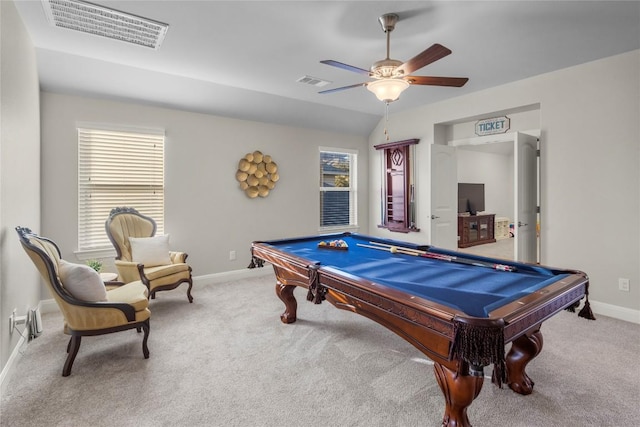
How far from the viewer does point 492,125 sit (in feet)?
14.9

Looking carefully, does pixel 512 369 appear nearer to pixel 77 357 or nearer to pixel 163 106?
pixel 77 357

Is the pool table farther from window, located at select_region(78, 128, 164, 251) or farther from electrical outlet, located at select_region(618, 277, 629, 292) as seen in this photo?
window, located at select_region(78, 128, 164, 251)

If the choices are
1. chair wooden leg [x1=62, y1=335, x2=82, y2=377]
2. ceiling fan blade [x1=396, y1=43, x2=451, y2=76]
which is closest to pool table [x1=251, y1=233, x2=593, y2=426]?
ceiling fan blade [x1=396, y1=43, x2=451, y2=76]

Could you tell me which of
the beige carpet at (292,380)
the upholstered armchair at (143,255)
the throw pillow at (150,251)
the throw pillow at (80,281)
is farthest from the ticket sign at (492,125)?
the throw pillow at (80,281)

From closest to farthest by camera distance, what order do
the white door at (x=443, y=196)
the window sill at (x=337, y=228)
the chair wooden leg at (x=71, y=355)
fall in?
the chair wooden leg at (x=71, y=355)
the white door at (x=443, y=196)
the window sill at (x=337, y=228)

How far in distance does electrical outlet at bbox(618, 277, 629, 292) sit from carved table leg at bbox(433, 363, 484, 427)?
2867 millimetres

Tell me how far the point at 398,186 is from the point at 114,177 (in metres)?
4.09

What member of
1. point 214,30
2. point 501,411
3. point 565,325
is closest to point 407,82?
point 214,30

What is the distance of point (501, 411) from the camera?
187cm

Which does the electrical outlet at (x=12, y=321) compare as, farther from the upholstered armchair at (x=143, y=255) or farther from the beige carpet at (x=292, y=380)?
the upholstered armchair at (x=143, y=255)

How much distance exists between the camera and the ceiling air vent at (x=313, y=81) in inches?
152

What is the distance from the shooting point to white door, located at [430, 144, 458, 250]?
4.75m

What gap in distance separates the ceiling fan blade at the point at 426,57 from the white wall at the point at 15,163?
263cm

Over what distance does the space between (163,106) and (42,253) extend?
2.63 meters
